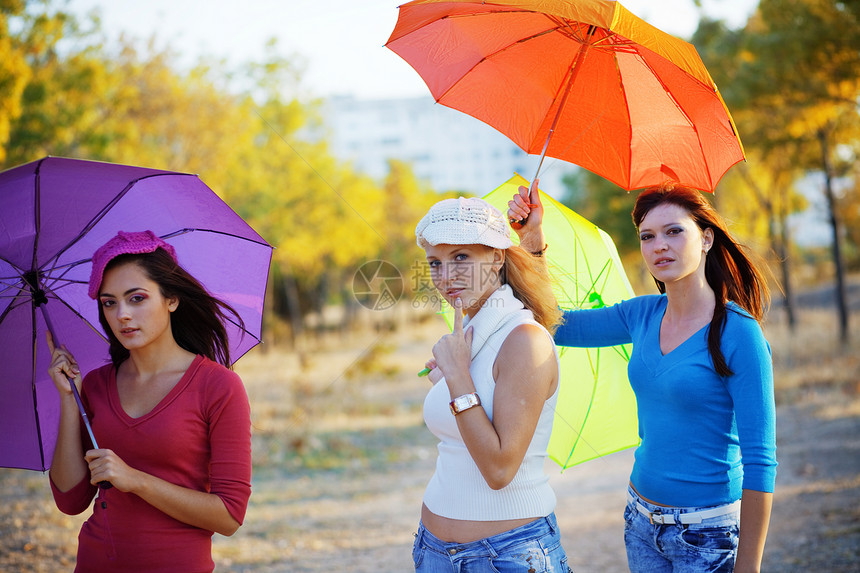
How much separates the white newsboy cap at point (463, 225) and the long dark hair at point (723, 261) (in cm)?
71

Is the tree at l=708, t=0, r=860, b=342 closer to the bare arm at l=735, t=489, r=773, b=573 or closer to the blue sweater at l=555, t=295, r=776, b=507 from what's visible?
the blue sweater at l=555, t=295, r=776, b=507

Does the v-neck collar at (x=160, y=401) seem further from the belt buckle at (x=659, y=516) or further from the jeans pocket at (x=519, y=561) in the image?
the belt buckle at (x=659, y=516)

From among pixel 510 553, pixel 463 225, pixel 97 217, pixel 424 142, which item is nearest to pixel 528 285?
pixel 463 225

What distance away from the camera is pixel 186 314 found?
2664 mm

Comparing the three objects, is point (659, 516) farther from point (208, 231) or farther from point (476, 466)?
point (208, 231)

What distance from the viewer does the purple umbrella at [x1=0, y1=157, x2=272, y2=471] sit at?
8.63ft

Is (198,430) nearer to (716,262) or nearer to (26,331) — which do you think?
(26,331)

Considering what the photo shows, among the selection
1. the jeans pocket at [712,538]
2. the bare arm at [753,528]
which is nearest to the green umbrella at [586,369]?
the jeans pocket at [712,538]

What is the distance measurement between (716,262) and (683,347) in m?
0.41

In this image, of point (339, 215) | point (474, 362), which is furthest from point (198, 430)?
point (339, 215)

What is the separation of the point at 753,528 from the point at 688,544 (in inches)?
12.3

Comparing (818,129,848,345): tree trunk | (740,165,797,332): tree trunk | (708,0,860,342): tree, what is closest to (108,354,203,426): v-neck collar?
(708,0,860,342): tree

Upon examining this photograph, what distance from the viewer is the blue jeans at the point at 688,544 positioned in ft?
8.36

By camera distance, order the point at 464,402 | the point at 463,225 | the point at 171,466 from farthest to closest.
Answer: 1. the point at 463,225
2. the point at 171,466
3. the point at 464,402
